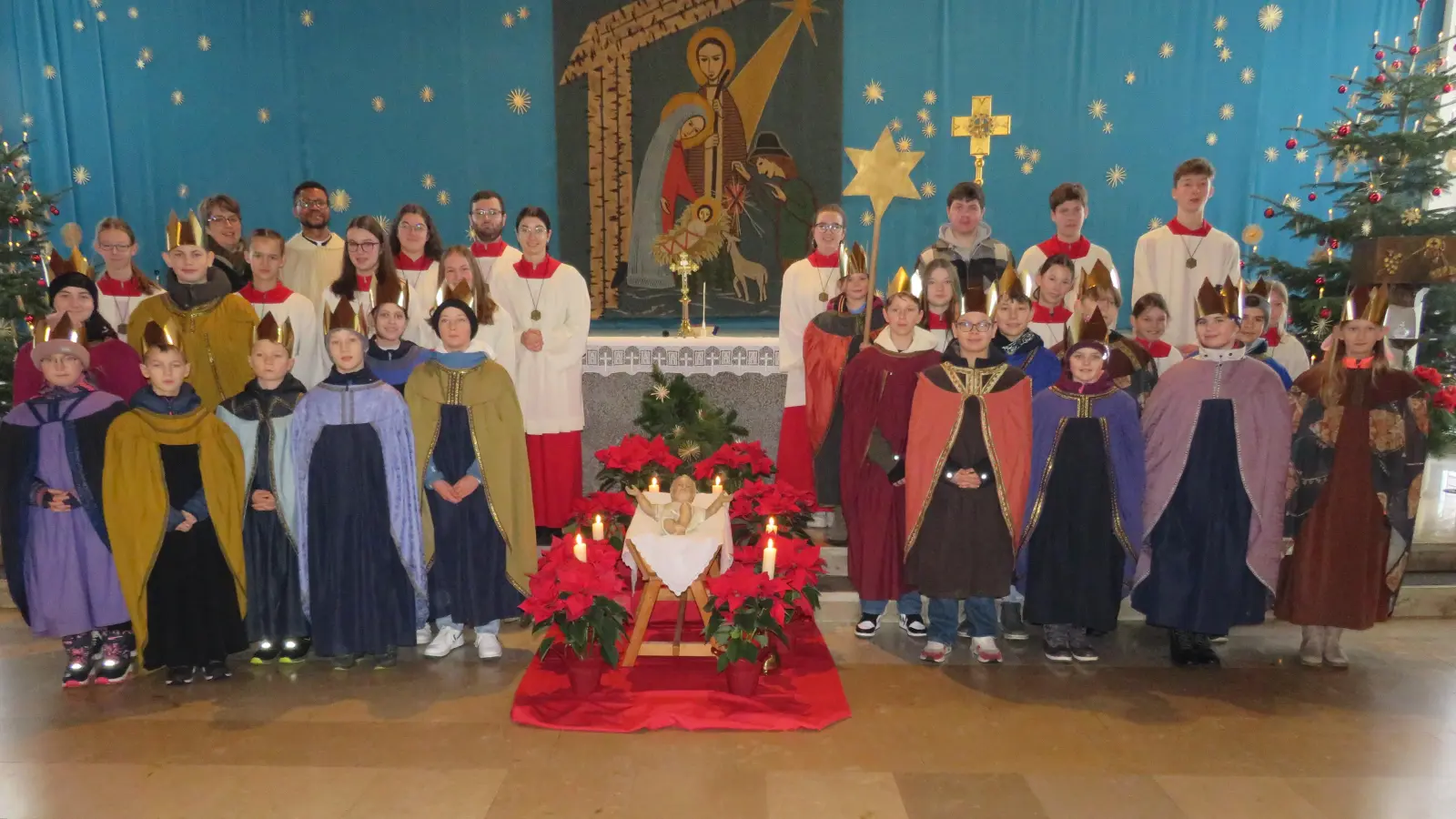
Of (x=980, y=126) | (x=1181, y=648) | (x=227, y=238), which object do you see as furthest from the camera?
(x=980, y=126)

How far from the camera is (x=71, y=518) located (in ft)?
13.3

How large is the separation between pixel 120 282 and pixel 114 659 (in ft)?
7.15

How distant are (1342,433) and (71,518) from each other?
6.15 meters

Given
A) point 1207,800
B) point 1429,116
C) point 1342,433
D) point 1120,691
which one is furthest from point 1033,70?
point 1207,800

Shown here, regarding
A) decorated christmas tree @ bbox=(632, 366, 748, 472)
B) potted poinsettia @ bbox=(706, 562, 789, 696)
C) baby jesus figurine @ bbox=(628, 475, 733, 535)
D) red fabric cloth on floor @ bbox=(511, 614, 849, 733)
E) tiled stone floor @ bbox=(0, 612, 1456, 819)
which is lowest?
tiled stone floor @ bbox=(0, 612, 1456, 819)

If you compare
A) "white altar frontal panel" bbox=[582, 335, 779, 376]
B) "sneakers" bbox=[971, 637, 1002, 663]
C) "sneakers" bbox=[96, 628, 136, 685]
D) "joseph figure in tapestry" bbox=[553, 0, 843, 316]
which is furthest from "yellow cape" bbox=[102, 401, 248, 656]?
"joseph figure in tapestry" bbox=[553, 0, 843, 316]

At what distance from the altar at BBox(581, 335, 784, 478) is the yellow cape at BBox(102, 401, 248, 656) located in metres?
2.42

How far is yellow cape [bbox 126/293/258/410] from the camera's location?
4.72m

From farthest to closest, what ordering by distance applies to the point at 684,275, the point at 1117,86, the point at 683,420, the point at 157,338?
the point at 1117,86 < the point at 684,275 < the point at 683,420 < the point at 157,338

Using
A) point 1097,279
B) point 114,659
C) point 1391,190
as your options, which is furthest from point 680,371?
point 1391,190

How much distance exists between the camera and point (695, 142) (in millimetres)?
8211

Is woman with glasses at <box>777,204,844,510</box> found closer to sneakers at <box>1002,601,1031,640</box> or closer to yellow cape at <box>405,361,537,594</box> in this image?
sneakers at <box>1002,601,1031,640</box>

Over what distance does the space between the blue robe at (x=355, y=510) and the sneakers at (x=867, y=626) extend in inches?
92.4

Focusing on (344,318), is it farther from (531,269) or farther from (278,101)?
(278,101)
